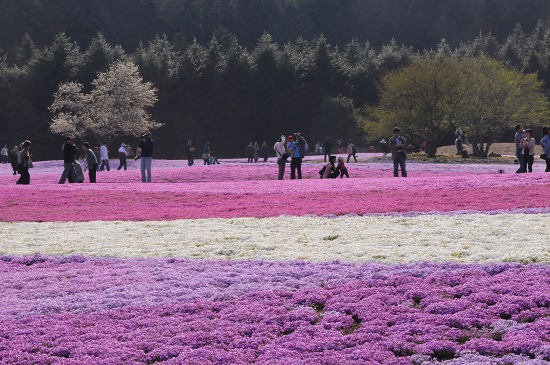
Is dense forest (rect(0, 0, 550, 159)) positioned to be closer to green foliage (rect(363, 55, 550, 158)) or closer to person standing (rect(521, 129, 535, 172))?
green foliage (rect(363, 55, 550, 158))

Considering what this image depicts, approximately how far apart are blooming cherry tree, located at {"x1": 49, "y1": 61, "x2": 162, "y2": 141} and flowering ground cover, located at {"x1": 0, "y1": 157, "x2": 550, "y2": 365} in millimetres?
69080

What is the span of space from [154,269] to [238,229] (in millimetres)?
5293

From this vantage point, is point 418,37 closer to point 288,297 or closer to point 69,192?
point 69,192

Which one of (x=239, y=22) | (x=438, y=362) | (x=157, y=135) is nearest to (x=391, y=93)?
(x=157, y=135)

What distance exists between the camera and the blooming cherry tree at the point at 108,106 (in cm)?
9319

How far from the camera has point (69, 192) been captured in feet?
104

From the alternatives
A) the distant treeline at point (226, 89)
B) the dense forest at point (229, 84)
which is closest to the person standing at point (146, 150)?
the dense forest at point (229, 84)

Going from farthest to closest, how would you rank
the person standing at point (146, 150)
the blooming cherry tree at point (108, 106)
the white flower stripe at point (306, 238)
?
the blooming cherry tree at point (108, 106) → the person standing at point (146, 150) → the white flower stripe at point (306, 238)

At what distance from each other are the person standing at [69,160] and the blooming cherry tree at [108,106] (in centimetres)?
5416

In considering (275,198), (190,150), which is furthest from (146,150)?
(190,150)

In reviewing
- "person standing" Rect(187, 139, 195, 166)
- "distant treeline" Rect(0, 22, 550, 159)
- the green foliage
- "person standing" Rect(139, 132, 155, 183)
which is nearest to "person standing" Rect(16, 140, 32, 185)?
"person standing" Rect(139, 132, 155, 183)

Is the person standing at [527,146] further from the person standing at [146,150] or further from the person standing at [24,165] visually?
the person standing at [24,165]

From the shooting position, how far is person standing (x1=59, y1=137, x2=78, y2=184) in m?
35.8

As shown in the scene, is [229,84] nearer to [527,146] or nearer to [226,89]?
[226,89]
